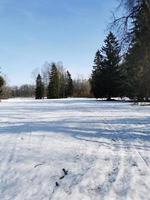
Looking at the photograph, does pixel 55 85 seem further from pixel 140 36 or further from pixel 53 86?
pixel 140 36

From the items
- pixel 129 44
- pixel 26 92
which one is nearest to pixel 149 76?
pixel 129 44

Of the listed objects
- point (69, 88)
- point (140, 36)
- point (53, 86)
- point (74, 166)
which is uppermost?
point (140, 36)

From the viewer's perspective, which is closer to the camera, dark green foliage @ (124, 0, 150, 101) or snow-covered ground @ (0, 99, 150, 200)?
snow-covered ground @ (0, 99, 150, 200)

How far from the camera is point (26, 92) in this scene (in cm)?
17262

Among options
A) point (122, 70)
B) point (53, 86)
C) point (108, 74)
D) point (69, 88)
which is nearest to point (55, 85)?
point (53, 86)

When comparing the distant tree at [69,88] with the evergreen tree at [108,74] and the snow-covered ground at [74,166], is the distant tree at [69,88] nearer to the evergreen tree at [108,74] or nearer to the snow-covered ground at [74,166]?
the evergreen tree at [108,74]

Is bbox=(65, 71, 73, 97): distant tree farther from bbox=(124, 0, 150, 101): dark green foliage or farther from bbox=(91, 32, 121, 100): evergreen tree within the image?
bbox=(124, 0, 150, 101): dark green foliage

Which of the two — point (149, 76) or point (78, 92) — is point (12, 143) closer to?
point (149, 76)

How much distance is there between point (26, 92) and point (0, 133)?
160298 mm

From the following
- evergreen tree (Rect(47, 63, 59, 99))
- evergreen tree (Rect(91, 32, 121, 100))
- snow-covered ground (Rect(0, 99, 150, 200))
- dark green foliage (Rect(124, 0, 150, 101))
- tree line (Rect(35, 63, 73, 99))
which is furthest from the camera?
tree line (Rect(35, 63, 73, 99))

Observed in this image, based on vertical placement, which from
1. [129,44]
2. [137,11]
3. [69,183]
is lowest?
[69,183]

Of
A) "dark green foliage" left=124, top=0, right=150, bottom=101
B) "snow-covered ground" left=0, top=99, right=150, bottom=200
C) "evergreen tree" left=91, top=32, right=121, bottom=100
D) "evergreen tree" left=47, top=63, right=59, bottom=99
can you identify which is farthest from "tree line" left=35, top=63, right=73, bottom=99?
"snow-covered ground" left=0, top=99, right=150, bottom=200

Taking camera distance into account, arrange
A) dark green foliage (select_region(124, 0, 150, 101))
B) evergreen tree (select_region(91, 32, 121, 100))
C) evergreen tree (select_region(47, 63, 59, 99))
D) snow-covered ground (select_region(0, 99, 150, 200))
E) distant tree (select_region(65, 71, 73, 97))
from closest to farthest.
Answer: snow-covered ground (select_region(0, 99, 150, 200)), dark green foliage (select_region(124, 0, 150, 101)), evergreen tree (select_region(91, 32, 121, 100)), evergreen tree (select_region(47, 63, 59, 99)), distant tree (select_region(65, 71, 73, 97))

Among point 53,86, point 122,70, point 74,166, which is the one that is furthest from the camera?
point 53,86
